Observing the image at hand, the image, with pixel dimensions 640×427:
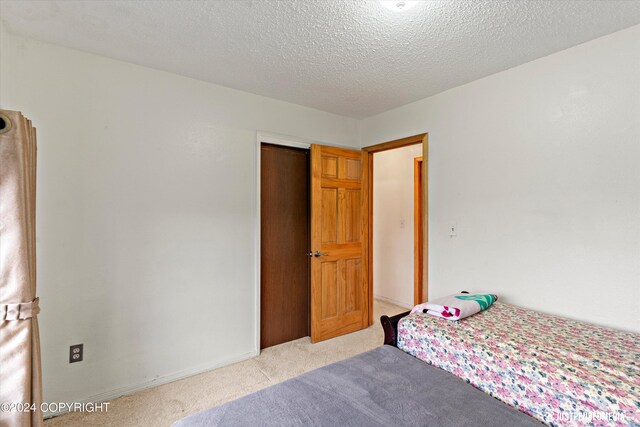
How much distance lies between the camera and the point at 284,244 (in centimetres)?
314

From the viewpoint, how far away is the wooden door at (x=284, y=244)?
3000mm

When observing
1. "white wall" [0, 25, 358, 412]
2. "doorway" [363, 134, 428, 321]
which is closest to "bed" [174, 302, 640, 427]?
"white wall" [0, 25, 358, 412]

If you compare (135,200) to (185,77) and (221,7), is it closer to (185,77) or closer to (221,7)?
(185,77)

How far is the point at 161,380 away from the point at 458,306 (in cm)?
228

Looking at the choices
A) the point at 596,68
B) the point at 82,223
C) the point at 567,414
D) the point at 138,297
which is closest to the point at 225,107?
the point at 82,223

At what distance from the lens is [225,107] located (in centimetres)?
266

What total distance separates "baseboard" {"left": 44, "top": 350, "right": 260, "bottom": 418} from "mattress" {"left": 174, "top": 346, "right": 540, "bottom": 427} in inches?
54.1

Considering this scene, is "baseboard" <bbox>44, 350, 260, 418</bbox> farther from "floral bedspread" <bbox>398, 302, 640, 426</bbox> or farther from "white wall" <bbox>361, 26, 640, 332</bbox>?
"white wall" <bbox>361, 26, 640, 332</bbox>

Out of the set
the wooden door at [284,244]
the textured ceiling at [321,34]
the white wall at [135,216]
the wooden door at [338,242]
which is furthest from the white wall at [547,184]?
the white wall at [135,216]

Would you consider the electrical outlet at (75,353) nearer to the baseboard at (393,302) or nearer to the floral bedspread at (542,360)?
the floral bedspread at (542,360)

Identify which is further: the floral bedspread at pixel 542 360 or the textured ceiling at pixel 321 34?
the textured ceiling at pixel 321 34

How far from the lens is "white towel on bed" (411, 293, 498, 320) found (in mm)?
1955

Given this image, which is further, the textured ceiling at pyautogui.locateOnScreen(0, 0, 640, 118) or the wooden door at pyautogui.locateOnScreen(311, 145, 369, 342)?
the wooden door at pyautogui.locateOnScreen(311, 145, 369, 342)

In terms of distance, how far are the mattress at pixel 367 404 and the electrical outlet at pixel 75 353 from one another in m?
1.37
